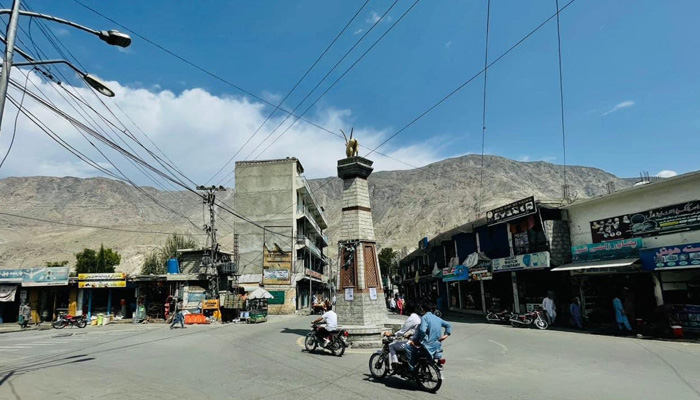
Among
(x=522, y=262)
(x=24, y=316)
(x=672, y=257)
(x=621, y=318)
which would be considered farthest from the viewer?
(x=24, y=316)

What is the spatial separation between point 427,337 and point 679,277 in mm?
14275

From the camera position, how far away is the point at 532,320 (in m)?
20.3

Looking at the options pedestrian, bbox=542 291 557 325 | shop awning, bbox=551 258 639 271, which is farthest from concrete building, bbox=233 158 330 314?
shop awning, bbox=551 258 639 271

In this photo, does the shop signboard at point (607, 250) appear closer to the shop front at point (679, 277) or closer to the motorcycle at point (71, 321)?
the shop front at point (679, 277)

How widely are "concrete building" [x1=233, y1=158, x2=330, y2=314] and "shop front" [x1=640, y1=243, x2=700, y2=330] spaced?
31.5 meters

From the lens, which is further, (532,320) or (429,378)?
(532,320)

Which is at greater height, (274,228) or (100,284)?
(274,228)

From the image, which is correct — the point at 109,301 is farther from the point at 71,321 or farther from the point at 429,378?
the point at 429,378

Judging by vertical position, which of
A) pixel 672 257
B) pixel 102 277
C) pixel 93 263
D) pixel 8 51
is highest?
pixel 8 51

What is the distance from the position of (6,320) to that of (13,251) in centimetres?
8138

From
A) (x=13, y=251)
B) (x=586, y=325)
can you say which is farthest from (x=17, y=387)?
(x=13, y=251)

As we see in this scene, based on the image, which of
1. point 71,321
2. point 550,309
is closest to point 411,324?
point 550,309

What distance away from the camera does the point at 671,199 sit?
16.8 meters

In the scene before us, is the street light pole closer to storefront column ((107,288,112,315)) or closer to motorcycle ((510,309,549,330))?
motorcycle ((510,309,549,330))
